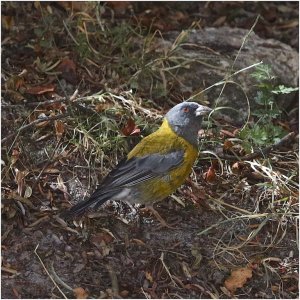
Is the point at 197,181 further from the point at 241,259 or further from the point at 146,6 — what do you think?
the point at 146,6

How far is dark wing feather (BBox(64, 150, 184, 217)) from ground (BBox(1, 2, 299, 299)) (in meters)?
0.29

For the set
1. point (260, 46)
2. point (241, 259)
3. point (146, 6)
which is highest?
point (146, 6)

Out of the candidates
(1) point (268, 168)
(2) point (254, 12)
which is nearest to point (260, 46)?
Answer: (2) point (254, 12)

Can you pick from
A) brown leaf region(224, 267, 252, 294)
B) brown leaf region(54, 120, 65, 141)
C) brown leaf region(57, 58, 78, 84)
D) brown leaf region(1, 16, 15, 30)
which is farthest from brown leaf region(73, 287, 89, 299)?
brown leaf region(1, 16, 15, 30)

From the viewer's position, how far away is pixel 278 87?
6.13 meters

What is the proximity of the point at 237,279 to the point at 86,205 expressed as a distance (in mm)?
1130

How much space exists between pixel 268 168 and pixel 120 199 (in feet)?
4.05

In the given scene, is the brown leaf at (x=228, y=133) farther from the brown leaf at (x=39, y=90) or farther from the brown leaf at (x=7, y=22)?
the brown leaf at (x=7, y=22)

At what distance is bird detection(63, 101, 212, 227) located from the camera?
4.95 metres

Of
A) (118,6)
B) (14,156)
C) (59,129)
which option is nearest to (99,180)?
(59,129)

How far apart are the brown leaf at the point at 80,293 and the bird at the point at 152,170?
49cm

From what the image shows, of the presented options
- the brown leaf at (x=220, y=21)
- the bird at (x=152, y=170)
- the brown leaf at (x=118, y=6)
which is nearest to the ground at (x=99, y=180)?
the bird at (x=152, y=170)

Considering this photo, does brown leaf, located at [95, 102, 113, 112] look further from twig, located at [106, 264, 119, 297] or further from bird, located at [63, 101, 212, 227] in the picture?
twig, located at [106, 264, 119, 297]

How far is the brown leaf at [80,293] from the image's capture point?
4.63 meters
